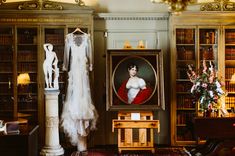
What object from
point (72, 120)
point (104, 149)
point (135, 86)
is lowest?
point (104, 149)

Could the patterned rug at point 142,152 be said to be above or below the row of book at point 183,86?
below

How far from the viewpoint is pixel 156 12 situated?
28.6ft

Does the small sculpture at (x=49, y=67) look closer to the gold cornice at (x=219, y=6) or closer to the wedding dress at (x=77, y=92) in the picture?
the wedding dress at (x=77, y=92)

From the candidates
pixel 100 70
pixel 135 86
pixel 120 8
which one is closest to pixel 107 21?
pixel 120 8

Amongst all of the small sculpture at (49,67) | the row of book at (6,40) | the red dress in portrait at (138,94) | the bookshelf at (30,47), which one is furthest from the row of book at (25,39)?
the red dress in portrait at (138,94)

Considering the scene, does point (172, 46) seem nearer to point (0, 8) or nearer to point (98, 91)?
point (98, 91)

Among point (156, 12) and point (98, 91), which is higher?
point (156, 12)

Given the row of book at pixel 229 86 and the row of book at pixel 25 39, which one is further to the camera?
the row of book at pixel 229 86

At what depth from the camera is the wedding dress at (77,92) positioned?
773 centimetres

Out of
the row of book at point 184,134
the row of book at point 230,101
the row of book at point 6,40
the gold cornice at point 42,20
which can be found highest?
the gold cornice at point 42,20

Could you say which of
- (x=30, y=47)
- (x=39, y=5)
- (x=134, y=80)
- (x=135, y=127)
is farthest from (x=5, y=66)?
(x=135, y=127)

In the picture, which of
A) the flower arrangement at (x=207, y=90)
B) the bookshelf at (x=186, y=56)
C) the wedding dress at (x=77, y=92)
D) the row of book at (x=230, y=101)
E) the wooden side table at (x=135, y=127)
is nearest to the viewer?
the flower arrangement at (x=207, y=90)

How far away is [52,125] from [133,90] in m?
1.70

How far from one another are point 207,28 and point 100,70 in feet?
7.90
